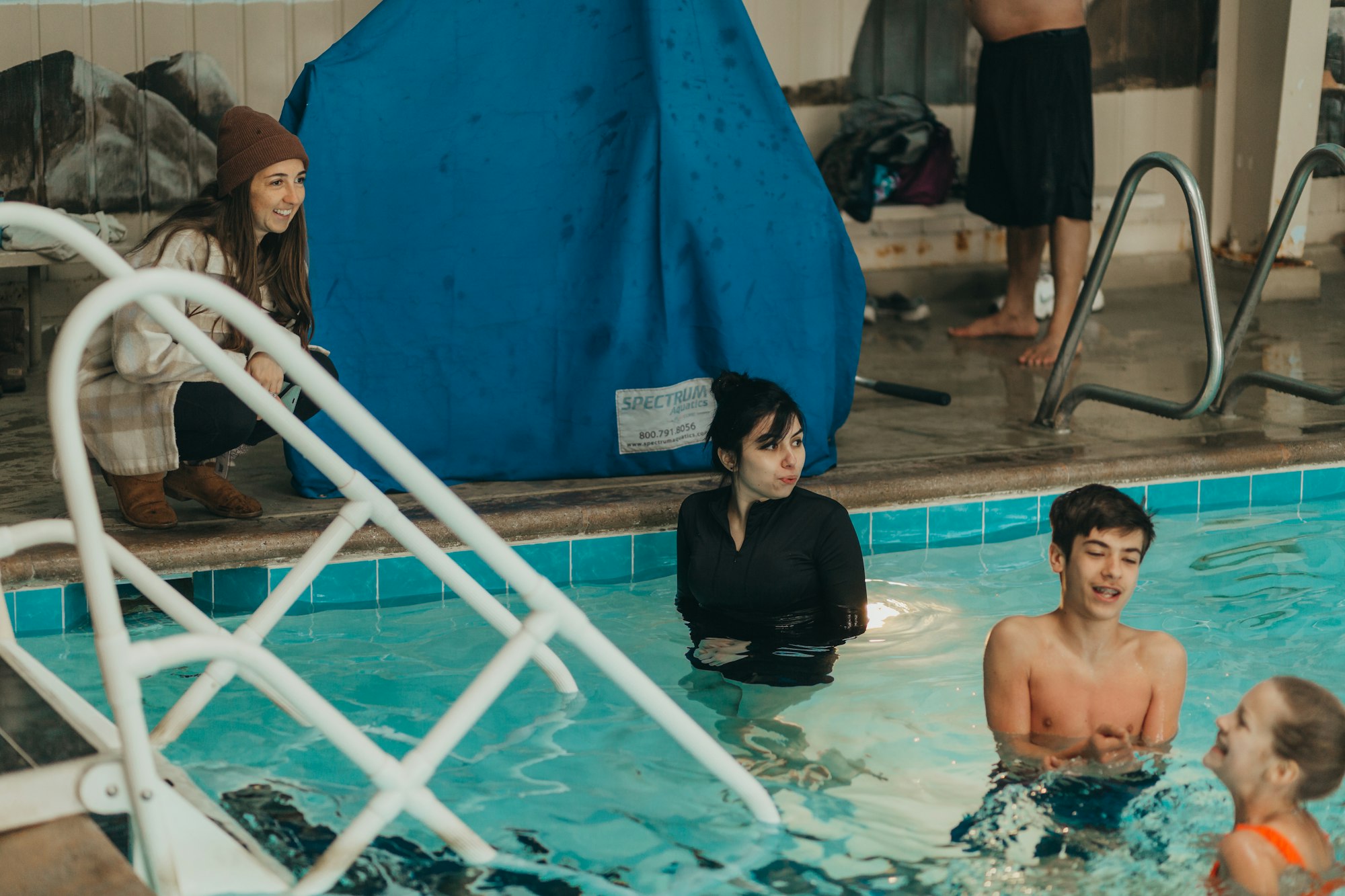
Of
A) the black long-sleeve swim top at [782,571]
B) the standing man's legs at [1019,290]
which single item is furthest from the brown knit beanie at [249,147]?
the standing man's legs at [1019,290]

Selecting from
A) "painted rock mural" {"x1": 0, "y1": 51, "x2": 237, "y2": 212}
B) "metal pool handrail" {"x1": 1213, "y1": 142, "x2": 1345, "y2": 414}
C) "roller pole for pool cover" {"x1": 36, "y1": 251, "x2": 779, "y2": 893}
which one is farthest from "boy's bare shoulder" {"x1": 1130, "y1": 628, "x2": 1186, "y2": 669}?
"painted rock mural" {"x1": 0, "y1": 51, "x2": 237, "y2": 212}

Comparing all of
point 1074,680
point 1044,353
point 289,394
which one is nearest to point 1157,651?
point 1074,680

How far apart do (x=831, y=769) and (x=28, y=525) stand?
1668 millimetres

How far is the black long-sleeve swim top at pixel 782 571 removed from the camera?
3.57 metres

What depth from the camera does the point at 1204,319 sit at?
4.48 metres

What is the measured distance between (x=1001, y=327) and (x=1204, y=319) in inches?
92.0

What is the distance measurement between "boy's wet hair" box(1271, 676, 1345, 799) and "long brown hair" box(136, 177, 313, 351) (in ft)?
8.38

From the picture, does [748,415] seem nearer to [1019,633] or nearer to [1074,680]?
[1019,633]

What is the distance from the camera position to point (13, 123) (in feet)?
21.0

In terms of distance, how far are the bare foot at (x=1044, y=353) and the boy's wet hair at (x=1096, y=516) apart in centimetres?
326

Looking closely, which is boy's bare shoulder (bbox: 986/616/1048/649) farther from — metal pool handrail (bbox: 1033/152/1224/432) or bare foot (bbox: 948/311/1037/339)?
bare foot (bbox: 948/311/1037/339)

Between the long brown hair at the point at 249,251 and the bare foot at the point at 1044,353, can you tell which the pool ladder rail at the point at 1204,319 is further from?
the long brown hair at the point at 249,251

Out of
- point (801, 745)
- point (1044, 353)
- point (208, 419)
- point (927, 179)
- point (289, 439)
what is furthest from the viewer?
point (927, 179)

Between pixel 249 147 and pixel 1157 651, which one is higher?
pixel 249 147
